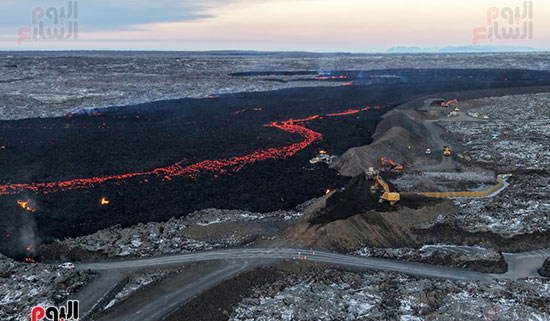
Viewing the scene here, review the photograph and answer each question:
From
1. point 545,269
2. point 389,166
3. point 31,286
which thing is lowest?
point 31,286

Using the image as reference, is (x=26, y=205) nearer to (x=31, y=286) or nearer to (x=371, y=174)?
(x=31, y=286)

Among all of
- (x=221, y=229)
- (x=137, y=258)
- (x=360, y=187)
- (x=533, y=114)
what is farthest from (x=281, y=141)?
(x=533, y=114)

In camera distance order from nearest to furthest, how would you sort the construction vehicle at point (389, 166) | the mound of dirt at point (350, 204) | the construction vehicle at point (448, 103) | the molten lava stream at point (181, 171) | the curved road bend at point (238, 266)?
the curved road bend at point (238, 266)
the mound of dirt at point (350, 204)
the molten lava stream at point (181, 171)
the construction vehicle at point (389, 166)
the construction vehicle at point (448, 103)

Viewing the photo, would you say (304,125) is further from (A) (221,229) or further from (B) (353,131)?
(A) (221,229)

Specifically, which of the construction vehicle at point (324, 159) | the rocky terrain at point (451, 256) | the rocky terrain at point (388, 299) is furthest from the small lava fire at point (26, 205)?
the construction vehicle at point (324, 159)

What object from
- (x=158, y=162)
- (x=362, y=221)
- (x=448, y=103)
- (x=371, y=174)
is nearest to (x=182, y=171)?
(x=158, y=162)

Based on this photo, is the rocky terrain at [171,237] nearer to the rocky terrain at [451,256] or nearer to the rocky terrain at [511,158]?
the rocky terrain at [451,256]

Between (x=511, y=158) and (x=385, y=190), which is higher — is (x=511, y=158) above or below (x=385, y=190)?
above
